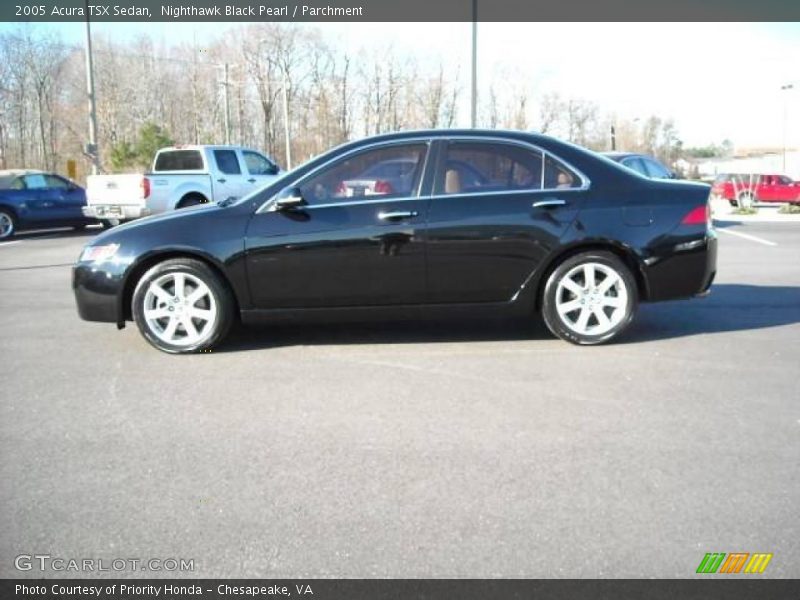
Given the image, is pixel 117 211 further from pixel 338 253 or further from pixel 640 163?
pixel 338 253

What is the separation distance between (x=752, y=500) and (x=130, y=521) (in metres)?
2.59

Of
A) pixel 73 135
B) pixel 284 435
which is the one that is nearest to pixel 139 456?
pixel 284 435

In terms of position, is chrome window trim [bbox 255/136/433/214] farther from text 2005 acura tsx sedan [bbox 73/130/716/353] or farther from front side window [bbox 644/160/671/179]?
front side window [bbox 644/160/671/179]

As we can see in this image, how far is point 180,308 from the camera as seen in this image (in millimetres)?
5441

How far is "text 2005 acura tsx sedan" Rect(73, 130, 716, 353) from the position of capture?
17.6 ft

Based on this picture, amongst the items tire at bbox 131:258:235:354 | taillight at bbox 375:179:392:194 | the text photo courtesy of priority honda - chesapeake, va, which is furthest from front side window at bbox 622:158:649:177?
tire at bbox 131:258:235:354

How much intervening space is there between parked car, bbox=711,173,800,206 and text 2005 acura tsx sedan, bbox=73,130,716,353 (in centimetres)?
2608

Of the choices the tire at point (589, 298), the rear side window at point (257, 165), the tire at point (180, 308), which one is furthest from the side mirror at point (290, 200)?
the rear side window at point (257, 165)

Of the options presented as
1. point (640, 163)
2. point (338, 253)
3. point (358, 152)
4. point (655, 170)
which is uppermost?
point (640, 163)

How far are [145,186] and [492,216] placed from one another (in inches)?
458

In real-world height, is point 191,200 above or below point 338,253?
above

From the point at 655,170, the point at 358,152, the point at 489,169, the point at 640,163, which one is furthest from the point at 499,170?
the point at 655,170

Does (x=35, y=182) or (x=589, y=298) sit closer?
(x=589, y=298)
